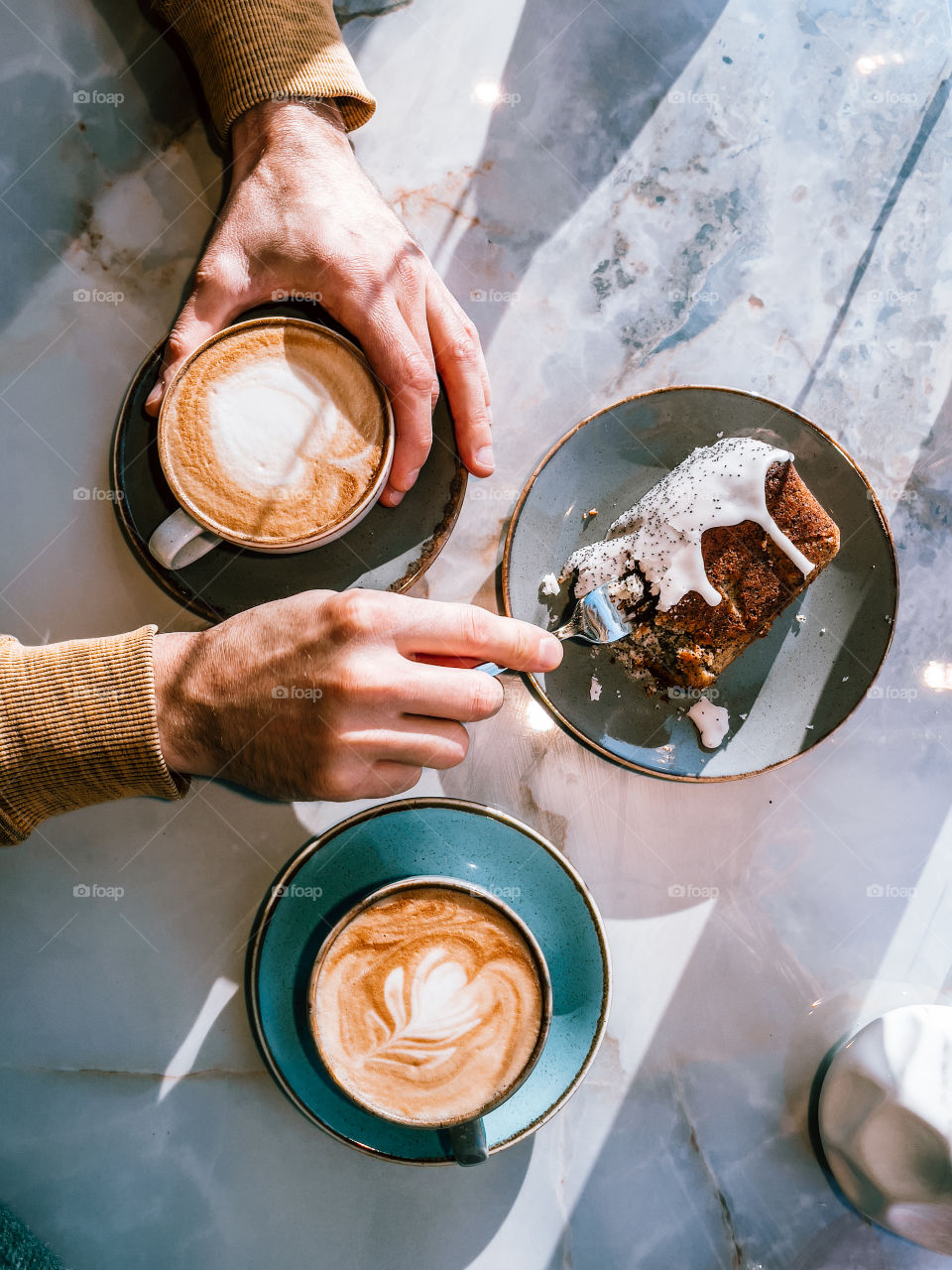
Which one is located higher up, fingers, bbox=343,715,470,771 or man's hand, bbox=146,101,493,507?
man's hand, bbox=146,101,493,507

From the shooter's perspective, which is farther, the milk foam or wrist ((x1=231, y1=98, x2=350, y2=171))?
wrist ((x1=231, y1=98, x2=350, y2=171))

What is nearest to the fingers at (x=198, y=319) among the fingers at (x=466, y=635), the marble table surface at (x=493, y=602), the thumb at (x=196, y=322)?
the thumb at (x=196, y=322)

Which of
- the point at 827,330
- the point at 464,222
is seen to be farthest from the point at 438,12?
the point at 827,330

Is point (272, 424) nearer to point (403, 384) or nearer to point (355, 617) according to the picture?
point (403, 384)

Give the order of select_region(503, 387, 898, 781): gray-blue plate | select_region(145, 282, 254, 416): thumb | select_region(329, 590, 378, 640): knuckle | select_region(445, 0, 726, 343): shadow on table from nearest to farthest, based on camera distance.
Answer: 1. select_region(329, 590, 378, 640): knuckle
2. select_region(145, 282, 254, 416): thumb
3. select_region(503, 387, 898, 781): gray-blue plate
4. select_region(445, 0, 726, 343): shadow on table

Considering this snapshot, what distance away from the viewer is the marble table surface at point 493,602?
1.47 m

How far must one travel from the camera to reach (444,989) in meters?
1.26

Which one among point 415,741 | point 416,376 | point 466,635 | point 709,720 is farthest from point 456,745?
point 416,376

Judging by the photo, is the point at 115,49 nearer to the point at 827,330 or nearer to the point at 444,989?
the point at 827,330

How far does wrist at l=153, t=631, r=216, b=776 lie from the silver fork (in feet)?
1.90

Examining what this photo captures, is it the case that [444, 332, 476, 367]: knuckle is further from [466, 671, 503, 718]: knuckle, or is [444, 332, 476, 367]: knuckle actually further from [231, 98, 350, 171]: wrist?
[466, 671, 503, 718]: knuckle

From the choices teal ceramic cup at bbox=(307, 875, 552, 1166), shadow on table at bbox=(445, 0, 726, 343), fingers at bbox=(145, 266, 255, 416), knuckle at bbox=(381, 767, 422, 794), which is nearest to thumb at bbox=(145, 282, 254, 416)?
fingers at bbox=(145, 266, 255, 416)

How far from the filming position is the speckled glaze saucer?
1317 mm

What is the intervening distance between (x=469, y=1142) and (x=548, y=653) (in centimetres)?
76
